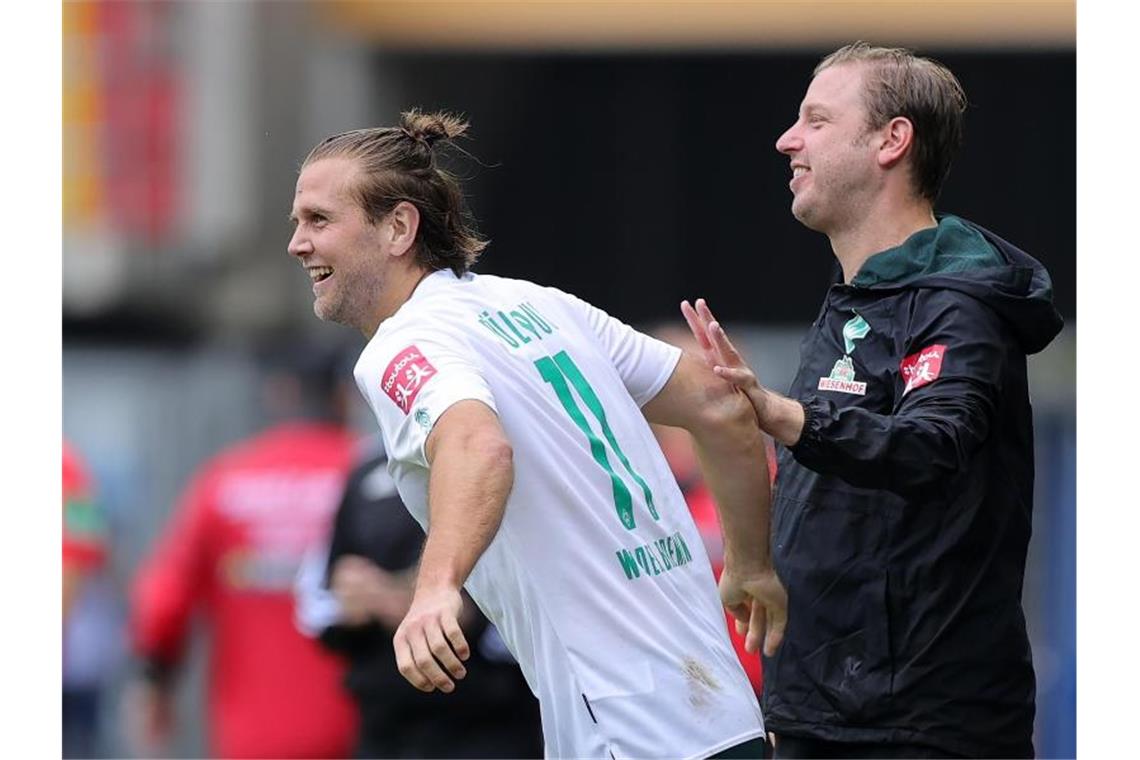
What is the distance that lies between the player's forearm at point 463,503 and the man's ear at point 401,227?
0.68 meters

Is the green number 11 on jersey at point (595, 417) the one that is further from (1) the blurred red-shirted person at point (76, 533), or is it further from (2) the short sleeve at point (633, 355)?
(1) the blurred red-shirted person at point (76, 533)

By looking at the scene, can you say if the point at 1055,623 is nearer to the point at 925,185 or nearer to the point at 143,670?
the point at 143,670

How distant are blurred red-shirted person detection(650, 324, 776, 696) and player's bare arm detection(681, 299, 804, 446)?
100 inches

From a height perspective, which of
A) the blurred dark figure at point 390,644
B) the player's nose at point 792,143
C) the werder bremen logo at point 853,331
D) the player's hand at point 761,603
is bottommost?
the blurred dark figure at point 390,644

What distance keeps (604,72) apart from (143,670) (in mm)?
5786

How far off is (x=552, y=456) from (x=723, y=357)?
0.39m

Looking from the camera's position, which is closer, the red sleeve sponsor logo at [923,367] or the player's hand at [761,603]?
the red sleeve sponsor logo at [923,367]

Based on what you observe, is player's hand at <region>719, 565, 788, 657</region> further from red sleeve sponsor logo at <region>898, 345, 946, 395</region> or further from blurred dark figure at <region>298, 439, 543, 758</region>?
blurred dark figure at <region>298, 439, 543, 758</region>

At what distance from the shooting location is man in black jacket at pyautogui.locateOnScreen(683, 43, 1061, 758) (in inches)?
162

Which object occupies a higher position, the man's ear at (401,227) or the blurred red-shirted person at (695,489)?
the man's ear at (401,227)

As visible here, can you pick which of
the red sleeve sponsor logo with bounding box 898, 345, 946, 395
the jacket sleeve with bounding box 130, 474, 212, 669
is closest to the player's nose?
the red sleeve sponsor logo with bounding box 898, 345, 946, 395

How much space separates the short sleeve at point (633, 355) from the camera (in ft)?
14.4

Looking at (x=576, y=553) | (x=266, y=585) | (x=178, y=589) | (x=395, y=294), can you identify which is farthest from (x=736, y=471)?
(x=178, y=589)

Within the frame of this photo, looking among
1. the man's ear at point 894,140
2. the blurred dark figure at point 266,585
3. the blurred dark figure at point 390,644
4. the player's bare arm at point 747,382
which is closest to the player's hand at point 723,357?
the player's bare arm at point 747,382
